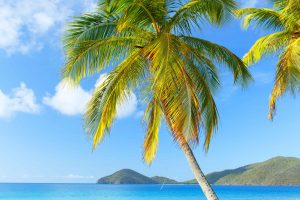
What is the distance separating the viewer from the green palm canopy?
7246 millimetres

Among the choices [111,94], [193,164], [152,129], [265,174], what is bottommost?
[265,174]

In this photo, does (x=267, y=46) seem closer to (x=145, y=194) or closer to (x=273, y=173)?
(x=145, y=194)

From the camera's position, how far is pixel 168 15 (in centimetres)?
788

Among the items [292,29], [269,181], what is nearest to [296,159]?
[269,181]

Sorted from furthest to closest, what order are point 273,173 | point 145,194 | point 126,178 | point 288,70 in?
point 126,178
point 273,173
point 145,194
point 288,70

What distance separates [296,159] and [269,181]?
13.8 m

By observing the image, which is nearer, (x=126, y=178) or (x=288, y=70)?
(x=288, y=70)

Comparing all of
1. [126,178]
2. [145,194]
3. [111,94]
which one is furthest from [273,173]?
[111,94]

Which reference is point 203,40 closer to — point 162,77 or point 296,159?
point 162,77

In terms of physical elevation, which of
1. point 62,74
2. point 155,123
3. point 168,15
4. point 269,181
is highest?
point 168,15

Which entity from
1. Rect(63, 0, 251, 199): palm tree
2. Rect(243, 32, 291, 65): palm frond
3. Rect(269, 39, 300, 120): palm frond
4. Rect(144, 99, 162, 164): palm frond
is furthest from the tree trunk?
Rect(243, 32, 291, 65): palm frond

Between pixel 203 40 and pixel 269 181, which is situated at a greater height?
pixel 203 40

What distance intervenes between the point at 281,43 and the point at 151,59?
18.8 feet

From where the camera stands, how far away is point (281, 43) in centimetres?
1199
